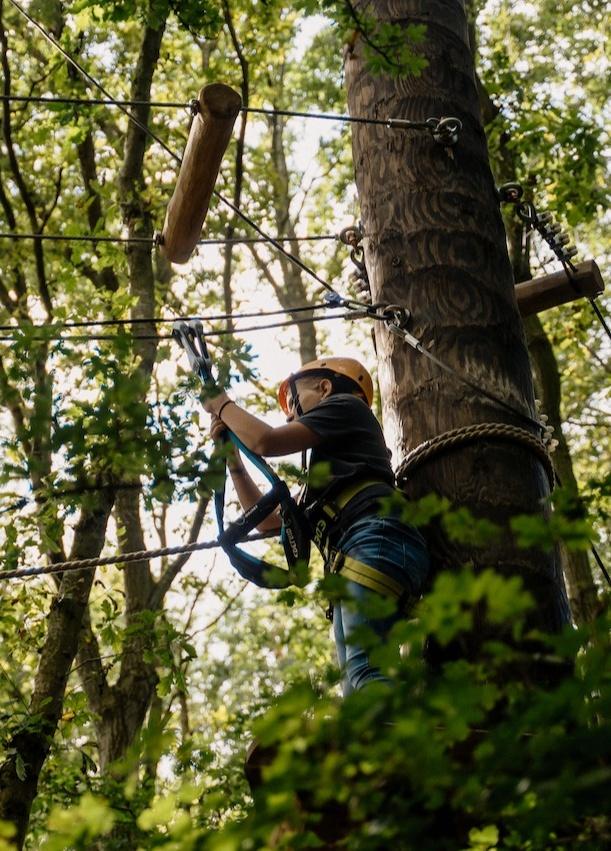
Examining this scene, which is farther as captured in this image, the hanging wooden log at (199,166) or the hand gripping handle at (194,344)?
the hanging wooden log at (199,166)

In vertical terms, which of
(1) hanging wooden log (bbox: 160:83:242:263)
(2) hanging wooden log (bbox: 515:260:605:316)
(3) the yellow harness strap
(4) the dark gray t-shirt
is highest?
(1) hanging wooden log (bbox: 160:83:242:263)

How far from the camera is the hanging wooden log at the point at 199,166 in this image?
327 centimetres

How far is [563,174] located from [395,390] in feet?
20.6

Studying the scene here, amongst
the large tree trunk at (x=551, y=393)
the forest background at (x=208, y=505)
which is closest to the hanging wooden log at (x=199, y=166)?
the forest background at (x=208, y=505)

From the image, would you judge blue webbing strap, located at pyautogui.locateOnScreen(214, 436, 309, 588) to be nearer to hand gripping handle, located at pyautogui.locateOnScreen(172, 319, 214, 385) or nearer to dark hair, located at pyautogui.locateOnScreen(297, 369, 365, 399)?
hand gripping handle, located at pyautogui.locateOnScreen(172, 319, 214, 385)

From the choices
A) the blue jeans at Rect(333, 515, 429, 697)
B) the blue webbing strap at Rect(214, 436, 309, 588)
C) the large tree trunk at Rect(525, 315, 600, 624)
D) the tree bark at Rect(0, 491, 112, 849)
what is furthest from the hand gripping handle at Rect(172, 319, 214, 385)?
the large tree trunk at Rect(525, 315, 600, 624)

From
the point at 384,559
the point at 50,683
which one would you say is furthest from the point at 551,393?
the point at 384,559

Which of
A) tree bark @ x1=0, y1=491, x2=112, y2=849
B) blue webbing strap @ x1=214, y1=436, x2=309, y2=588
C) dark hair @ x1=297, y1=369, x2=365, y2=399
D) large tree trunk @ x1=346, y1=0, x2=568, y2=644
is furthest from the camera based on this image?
tree bark @ x1=0, y1=491, x2=112, y2=849

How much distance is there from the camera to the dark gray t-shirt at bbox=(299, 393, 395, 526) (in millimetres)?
2686

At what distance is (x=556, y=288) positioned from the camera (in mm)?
3760

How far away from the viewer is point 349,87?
348cm

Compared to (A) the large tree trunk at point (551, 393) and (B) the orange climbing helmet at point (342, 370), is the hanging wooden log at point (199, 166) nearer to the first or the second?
(B) the orange climbing helmet at point (342, 370)

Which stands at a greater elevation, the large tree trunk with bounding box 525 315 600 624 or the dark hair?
the large tree trunk with bounding box 525 315 600 624

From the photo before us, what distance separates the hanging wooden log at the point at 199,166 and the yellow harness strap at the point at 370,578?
1.56 meters
